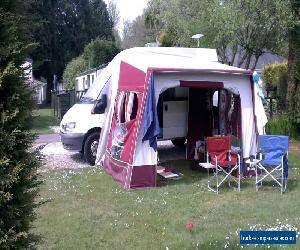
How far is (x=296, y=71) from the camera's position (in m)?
14.5

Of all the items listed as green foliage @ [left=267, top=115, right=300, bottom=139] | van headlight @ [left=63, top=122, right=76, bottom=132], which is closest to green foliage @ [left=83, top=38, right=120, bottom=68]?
green foliage @ [left=267, top=115, right=300, bottom=139]

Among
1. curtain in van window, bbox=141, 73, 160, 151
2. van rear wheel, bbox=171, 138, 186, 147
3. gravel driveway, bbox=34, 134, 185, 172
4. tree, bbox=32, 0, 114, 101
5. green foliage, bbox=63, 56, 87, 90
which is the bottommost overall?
gravel driveway, bbox=34, 134, 185, 172

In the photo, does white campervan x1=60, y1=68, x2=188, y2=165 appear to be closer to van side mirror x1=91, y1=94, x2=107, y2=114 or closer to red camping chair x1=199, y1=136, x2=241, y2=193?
van side mirror x1=91, y1=94, x2=107, y2=114

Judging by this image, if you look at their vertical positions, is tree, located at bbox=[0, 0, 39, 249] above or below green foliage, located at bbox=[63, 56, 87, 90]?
below

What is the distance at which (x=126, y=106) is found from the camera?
1033cm

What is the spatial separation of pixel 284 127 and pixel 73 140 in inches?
270

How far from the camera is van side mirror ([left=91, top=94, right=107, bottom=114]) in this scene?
11.5 m

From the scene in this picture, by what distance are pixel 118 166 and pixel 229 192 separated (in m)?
2.36

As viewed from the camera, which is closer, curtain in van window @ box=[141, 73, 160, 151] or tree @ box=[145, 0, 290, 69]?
curtain in van window @ box=[141, 73, 160, 151]

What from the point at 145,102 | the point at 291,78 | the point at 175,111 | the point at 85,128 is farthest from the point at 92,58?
the point at 145,102

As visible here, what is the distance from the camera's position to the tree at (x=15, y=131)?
12.1 ft

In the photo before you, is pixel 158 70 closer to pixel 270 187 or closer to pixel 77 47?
pixel 270 187

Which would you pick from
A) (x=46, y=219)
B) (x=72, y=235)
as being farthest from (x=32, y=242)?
(x=46, y=219)

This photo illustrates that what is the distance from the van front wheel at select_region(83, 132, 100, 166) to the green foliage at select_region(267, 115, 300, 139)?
585cm
